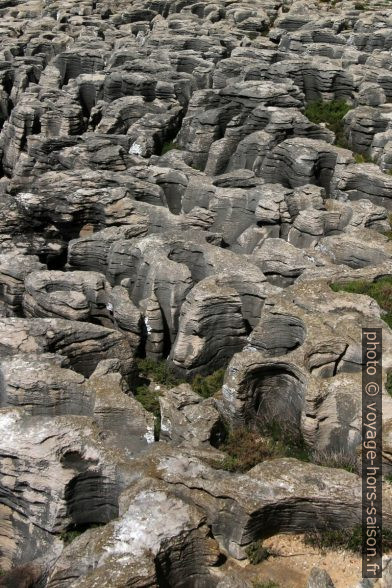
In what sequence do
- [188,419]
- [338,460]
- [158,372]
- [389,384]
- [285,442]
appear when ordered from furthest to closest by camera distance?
[158,372], [188,419], [285,442], [389,384], [338,460]

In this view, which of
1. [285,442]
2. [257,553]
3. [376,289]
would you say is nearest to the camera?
[257,553]

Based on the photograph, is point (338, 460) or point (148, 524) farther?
point (338, 460)

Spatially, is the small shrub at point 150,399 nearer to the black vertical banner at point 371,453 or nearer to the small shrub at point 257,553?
the small shrub at point 257,553

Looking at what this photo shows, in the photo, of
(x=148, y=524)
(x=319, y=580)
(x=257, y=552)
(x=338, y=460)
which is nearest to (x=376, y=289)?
(x=338, y=460)

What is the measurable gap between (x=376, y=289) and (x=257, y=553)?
10.3 meters

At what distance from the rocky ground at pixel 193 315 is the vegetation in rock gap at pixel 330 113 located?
0.15m

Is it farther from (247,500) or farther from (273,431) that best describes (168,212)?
(247,500)

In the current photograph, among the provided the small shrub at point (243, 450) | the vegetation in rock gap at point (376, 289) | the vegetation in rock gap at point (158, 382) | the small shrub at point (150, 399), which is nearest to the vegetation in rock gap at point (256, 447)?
the small shrub at point (243, 450)

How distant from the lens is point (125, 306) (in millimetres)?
25984

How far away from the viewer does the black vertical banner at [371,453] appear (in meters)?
15.7

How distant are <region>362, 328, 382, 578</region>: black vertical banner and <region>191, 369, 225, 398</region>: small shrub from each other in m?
4.99

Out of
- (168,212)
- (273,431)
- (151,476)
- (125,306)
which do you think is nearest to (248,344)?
(273,431)

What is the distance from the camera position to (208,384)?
77.8ft

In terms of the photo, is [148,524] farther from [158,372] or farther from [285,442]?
[158,372]
